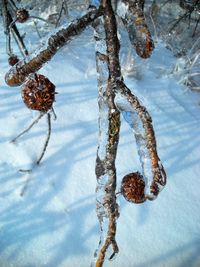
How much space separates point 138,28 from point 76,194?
5.96 ft

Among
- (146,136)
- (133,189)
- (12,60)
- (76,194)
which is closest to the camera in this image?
(146,136)

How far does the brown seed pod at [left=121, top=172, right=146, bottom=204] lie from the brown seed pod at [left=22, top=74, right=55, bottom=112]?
0.18 metres

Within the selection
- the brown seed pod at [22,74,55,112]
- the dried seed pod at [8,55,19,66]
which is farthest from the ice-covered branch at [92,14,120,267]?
the dried seed pod at [8,55,19,66]

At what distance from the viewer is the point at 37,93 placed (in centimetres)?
55

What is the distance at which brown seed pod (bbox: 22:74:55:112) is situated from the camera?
0.55 m

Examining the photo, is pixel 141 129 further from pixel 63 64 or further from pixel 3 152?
pixel 63 64

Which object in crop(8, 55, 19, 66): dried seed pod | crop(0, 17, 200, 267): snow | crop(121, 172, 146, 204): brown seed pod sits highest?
crop(121, 172, 146, 204): brown seed pod

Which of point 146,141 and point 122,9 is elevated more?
point 122,9

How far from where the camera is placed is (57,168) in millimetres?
2279

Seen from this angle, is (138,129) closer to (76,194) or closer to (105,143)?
(105,143)

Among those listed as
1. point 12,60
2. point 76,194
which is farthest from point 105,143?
point 76,194

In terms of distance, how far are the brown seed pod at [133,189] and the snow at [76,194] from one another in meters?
1.47

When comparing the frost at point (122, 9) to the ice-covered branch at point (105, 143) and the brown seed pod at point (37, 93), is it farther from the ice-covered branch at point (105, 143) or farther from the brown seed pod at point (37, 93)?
the brown seed pod at point (37, 93)

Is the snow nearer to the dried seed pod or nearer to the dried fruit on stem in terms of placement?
the dried seed pod
